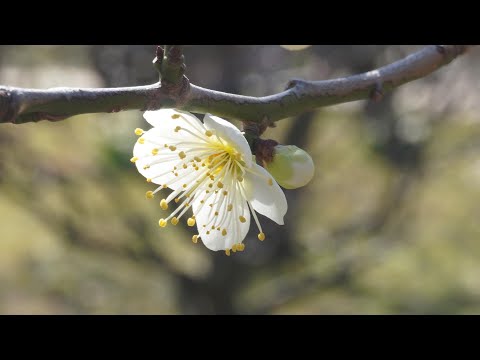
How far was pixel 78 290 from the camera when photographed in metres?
4.87

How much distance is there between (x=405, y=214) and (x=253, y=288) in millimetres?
1290

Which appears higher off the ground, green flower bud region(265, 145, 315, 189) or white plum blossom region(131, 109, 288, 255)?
white plum blossom region(131, 109, 288, 255)

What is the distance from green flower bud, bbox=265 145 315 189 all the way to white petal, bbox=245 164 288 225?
0.03 meters

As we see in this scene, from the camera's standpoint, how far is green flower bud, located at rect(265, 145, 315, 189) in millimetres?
1180

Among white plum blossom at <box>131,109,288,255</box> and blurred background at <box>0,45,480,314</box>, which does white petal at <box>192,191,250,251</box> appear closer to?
white plum blossom at <box>131,109,288,255</box>

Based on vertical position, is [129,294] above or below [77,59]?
below

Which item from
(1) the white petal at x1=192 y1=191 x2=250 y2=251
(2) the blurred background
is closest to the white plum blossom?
(1) the white petal at x1=192 y1=191 x2=250 y2=251

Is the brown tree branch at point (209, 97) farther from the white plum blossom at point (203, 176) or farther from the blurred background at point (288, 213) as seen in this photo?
the blurred background at point (288, 213)

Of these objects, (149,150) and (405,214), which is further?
(405,214)

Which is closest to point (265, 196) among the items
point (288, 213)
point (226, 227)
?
point (226, 227)
